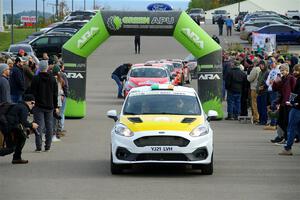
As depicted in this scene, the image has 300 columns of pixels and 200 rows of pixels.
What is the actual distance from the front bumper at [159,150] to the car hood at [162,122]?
17 cm

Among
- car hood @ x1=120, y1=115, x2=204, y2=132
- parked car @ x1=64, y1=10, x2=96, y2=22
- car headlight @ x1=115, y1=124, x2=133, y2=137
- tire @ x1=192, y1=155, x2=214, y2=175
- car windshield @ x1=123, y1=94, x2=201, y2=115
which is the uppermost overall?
parked car @ x1=64, y1=10, x2=96, y2=22

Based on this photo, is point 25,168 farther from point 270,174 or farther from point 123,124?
point 270,174

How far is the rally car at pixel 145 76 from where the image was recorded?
3450 cm

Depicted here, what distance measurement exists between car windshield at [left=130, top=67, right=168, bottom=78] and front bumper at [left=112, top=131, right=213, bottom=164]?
1929cm

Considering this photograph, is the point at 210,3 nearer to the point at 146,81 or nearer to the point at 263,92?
the point at 146,81

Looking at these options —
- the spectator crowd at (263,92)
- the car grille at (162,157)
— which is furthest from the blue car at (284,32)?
the car grille at (162,157)

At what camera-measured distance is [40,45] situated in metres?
58.6

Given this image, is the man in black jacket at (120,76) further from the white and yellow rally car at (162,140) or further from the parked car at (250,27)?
the parked car at (250,27)

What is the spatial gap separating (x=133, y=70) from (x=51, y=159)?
56.7 feet

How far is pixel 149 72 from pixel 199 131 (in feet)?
64.2

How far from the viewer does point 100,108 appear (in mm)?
32812

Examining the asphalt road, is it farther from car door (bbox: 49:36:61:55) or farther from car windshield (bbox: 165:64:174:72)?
car door (bbox: 49:36:61:55)

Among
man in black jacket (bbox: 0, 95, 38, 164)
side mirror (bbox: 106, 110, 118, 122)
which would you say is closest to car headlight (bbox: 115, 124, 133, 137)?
side mirror (bbox: 106, 110, 118, 122)

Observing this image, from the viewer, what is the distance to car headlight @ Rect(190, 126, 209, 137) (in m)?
16.1
